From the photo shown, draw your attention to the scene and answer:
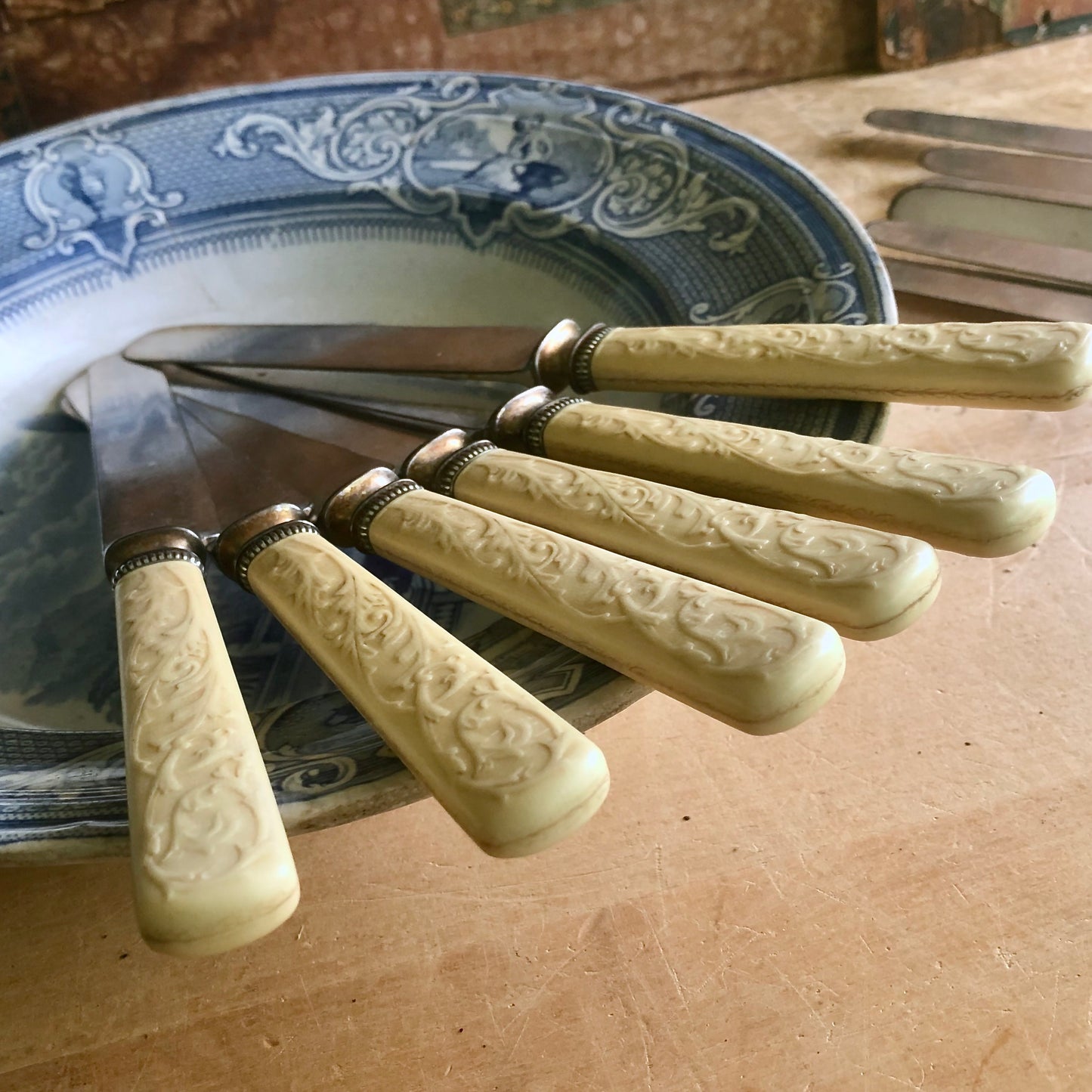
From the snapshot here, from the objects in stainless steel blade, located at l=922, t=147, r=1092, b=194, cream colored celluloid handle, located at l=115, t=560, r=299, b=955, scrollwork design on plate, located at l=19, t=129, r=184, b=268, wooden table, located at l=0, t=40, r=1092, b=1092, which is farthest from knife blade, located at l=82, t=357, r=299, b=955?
stainless steel blade, located at l=922, t=147, r=1092, b=194

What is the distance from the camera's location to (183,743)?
0.73ft

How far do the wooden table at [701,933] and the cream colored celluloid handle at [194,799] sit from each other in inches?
4.0

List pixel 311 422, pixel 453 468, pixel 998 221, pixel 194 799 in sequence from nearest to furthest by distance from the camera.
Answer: pixel 194 799 < pixel 453 468 < pixel 311 422 < pixel 998 221

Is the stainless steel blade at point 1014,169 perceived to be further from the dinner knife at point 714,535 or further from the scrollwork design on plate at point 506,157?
the dinner knife at point 714,535

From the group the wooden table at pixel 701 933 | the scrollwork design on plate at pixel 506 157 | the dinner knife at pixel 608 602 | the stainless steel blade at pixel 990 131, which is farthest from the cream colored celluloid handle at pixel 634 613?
the stainless steel blade at pixel 990 131

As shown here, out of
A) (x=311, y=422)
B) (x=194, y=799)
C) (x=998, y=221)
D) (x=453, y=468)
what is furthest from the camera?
(x=998, y=221)

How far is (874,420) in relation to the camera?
11.9 inches

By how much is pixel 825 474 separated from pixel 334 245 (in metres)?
0.33

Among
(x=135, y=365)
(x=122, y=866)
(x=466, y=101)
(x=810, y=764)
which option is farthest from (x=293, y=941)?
(x=466, y=101)

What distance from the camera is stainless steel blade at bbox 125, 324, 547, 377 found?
386mm

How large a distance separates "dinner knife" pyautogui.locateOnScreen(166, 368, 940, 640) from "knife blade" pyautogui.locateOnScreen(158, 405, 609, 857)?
0.05m

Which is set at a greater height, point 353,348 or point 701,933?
point 353,348

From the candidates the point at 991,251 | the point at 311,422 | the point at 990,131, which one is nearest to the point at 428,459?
the point at 311,422

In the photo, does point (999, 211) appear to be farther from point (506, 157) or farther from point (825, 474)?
point (825, 474)
